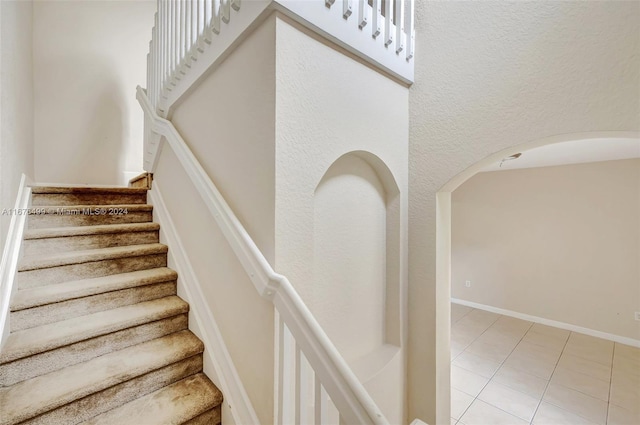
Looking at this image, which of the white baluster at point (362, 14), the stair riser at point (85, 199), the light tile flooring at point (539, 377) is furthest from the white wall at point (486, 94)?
the stair riser at point (85, 199)

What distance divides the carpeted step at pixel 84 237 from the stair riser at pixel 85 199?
419mm

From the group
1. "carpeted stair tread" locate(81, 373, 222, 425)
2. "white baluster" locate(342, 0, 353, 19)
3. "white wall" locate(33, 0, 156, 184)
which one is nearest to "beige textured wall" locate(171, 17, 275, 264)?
"white baluster" locate(342, 0, 353, 19)

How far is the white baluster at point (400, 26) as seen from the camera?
169cm

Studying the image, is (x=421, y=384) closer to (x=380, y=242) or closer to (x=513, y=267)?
(x=380, y=242)

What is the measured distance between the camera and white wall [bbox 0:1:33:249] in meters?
1.40

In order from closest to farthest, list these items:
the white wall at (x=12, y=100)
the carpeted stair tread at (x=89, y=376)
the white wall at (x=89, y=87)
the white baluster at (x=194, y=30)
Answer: the carpeted stair tread at (x=89, y=376)
the white wall at (x=12, y=100)
the white baluster at (x=194, y=30)
the white wall at (x=89, y=87)

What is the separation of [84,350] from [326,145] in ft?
5.08

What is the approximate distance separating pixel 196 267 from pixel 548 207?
5164 mm

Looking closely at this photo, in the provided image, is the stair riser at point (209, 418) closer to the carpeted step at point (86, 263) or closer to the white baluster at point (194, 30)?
the carpeted step at point (86, 263)

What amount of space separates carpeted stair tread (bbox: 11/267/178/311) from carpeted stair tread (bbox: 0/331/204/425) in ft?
1.18

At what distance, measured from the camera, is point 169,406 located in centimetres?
118

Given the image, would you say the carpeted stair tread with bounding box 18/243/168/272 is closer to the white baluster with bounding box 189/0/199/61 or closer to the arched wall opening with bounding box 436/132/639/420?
the white baluster with bounding box 189/0/199/61

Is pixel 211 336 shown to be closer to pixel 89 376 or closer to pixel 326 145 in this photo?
pixel 89 376

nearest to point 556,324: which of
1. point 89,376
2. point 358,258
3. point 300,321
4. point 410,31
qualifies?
point 358,258
